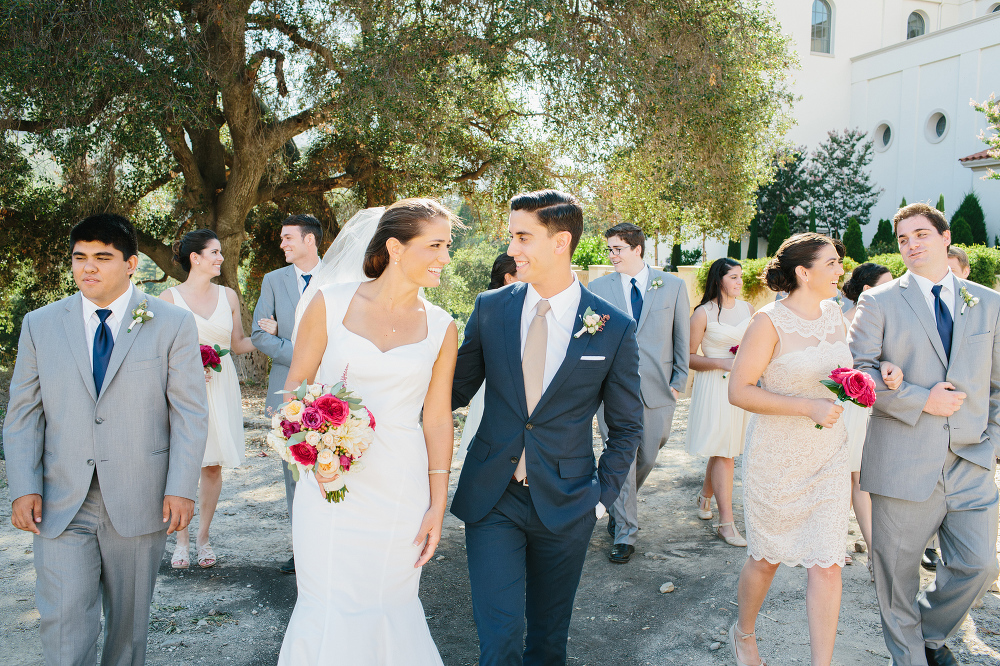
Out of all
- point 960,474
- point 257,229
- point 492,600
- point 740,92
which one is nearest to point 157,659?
point 492,600

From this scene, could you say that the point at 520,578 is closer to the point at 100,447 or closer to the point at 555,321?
the point at 555,321

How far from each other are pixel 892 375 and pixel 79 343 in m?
4.07

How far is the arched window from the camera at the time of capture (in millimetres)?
36875

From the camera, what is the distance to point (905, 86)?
108 ft

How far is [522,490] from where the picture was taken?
10.7 feet

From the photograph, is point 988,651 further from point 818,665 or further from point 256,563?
point 256,563

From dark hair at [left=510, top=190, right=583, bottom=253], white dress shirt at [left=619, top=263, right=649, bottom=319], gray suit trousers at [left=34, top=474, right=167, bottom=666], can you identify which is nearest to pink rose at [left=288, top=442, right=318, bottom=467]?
gray suit trousers at [left=34, top=474, right=167, bottom=666]

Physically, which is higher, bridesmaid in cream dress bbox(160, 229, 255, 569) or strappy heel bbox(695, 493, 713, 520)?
bridesmaid in cream dress bbox(160, 229, 255, 569)

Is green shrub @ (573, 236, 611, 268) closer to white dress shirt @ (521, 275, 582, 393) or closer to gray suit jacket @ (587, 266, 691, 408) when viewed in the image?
gray suit jacket @ (587, 266, 691, 408)

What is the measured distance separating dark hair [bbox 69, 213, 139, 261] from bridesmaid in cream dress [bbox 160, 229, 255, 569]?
1.97m

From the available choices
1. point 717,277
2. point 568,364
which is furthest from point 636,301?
point 568,364

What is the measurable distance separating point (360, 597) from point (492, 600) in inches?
22.2

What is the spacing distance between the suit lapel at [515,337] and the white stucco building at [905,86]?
2830 cm

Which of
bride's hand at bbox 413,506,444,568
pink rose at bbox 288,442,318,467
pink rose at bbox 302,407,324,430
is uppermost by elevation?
pink rose at bbox 302,407,324,430
